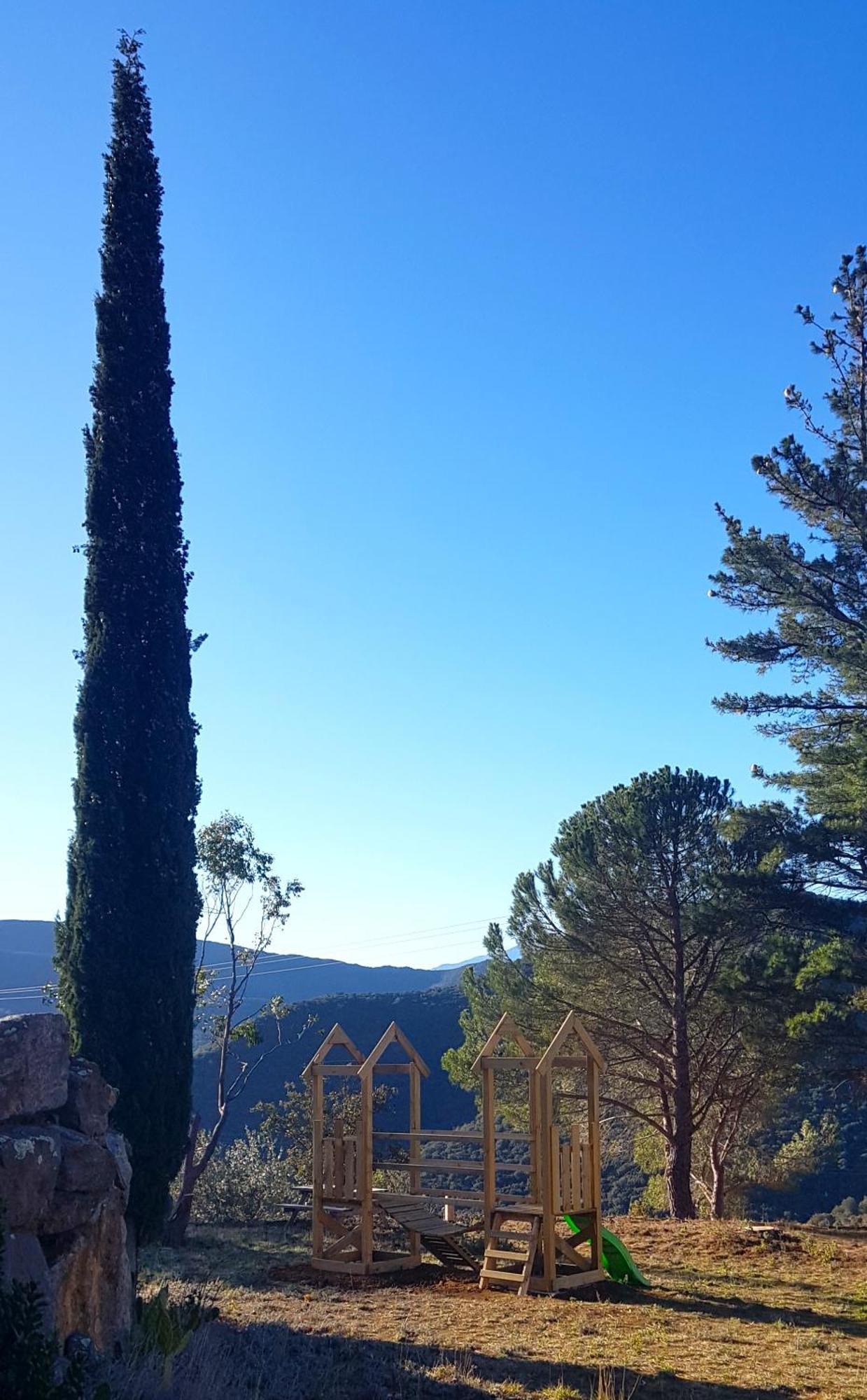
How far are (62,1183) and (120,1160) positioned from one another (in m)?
0.81

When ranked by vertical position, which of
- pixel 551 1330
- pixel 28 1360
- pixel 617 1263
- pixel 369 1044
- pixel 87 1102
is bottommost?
pixel 369 1044

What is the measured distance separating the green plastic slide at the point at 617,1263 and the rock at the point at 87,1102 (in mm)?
6025

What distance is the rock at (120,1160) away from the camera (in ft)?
20.7

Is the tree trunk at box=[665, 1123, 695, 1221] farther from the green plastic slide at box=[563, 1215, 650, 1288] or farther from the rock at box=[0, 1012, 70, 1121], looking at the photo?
the rock at box=[0, 1012, 70, 1121]

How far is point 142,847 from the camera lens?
34.6 feet

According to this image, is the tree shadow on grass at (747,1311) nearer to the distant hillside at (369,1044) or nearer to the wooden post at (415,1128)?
the wooden post at (415,1128)

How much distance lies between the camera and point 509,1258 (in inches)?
417

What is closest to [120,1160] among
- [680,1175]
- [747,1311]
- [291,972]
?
[747,1311]

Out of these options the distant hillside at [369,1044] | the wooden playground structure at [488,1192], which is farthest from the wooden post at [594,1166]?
the distant hillside at [369,1044]

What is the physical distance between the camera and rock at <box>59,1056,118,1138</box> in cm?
619

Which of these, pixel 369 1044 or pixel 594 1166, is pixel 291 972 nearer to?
pixel 369 1044

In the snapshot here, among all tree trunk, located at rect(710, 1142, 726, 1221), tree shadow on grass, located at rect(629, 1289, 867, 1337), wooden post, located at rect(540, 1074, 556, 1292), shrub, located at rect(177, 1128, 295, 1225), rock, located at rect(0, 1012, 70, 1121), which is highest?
rock, located at rect(0, 1012, 70, 1121)

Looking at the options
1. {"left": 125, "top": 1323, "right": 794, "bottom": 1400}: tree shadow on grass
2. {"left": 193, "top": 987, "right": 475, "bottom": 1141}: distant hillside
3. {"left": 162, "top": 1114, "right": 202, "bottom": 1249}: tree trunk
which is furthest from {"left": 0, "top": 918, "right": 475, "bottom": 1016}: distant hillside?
{"left": 125, "top": 1323, "right": 794, "bottom": 1400}: tree shadow on grass

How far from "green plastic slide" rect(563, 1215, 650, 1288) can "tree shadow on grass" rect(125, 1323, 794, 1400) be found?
3.75m
